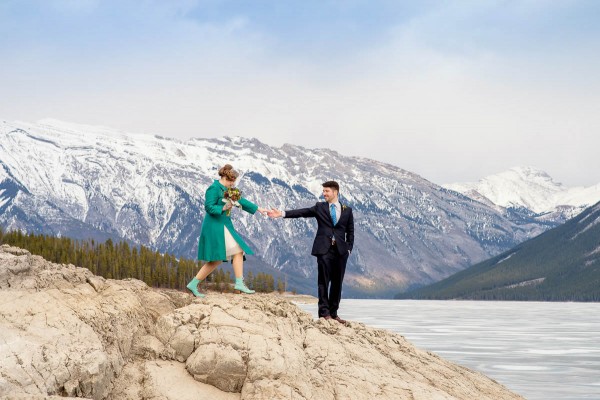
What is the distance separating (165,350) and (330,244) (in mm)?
5544

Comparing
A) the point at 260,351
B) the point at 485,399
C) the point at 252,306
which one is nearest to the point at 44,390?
the point at 260,351

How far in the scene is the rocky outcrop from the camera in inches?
483

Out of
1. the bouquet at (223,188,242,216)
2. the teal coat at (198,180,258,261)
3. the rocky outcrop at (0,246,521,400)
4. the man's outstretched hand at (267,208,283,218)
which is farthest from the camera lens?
the man's outstretched hand at (267,208,283,218)

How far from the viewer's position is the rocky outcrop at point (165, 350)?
40.2 feet

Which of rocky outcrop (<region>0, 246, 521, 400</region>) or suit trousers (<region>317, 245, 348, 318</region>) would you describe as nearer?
rocky outcrop (<region>0, 246, 521, 400</region>)

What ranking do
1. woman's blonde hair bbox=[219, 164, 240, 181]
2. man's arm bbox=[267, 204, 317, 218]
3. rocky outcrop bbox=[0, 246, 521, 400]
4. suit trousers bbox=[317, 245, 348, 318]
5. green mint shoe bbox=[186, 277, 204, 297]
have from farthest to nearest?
man's arm bbox=[267, 204, 317, 218] → suit trousers bbox=[317, 245, 348, 318] → woman's blonde hair bbox=[219, 164, 240, 181] → green mint shoe bbox=[186, 277, 204, 297] → rocky outcrop bbox=[0, 246, 521, 400]

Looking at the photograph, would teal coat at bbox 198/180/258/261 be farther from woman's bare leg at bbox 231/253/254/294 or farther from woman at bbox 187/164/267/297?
woman's bare leg at bbox 231/253/254/294

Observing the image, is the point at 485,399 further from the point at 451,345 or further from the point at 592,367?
the point at 451,345

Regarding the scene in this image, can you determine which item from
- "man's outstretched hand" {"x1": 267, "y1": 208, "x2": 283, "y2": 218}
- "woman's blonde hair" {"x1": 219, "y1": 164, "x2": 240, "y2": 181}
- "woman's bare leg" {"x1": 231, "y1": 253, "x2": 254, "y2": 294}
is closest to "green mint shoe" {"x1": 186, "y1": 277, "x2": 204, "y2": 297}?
"woman's bare leg" {"x1": 231, "y1": 253, "x2": 254, "y2": 294}

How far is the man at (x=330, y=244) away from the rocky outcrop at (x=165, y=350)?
6.49 ft

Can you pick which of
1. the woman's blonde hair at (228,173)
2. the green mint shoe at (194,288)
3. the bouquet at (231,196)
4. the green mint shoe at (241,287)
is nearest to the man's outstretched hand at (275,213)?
the bouquet at (231,196)

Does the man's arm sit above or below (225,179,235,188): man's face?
below

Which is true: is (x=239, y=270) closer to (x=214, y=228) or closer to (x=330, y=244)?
(x=214, y=228)

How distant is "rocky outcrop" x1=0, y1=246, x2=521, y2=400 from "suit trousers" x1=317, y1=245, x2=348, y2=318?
75.3 inches
